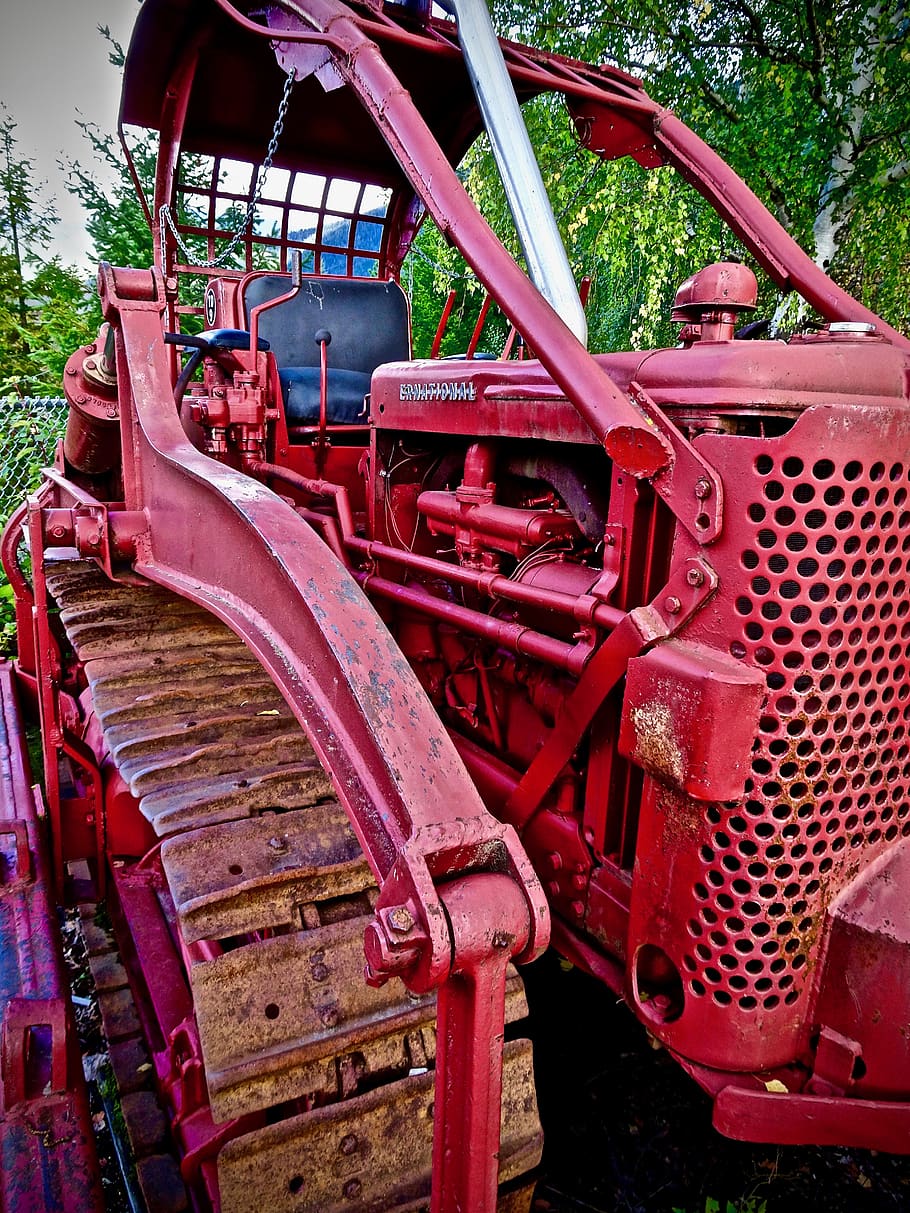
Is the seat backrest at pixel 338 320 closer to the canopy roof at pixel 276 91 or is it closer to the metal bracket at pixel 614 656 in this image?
the canopy roof at pixel 276 91

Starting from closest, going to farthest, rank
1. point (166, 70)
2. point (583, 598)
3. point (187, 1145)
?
point (583, 598), point (187, 1145), point (166, 70)

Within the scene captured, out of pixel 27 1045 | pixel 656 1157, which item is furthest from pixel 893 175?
pixel 27 1045

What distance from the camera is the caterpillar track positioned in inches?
57.2

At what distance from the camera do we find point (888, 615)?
1.56 m

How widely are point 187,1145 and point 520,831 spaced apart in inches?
39.8

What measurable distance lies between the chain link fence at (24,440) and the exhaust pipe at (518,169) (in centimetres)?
682

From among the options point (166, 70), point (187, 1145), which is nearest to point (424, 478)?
point (187, 1145)

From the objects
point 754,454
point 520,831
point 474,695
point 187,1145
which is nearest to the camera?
point 754,454

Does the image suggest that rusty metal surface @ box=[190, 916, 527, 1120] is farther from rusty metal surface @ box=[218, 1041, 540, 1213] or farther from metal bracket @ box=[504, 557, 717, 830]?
metal bracket @ box=[504, 557, 717, 830]

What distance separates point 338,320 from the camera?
4.16 meters

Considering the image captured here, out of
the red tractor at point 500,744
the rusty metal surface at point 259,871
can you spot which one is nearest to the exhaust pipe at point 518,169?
the red tractor at point 500,744

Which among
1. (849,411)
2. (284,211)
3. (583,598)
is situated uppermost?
(284,211)

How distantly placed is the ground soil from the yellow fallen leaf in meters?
0.65

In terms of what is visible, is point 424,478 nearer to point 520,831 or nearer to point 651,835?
point 520,831
